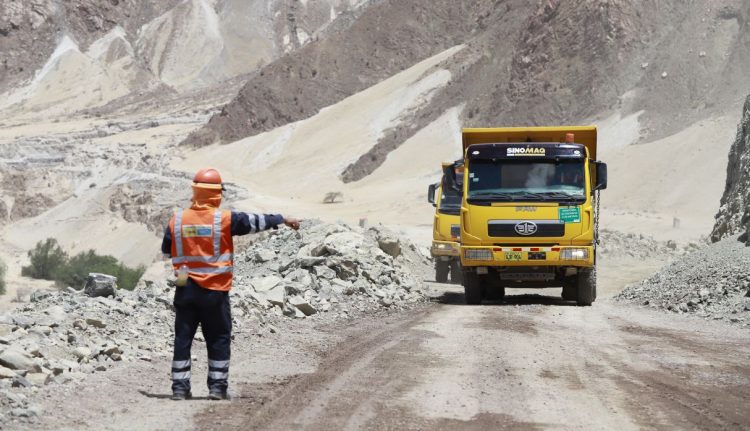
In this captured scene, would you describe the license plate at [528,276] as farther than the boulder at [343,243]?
No

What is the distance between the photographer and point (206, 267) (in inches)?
368

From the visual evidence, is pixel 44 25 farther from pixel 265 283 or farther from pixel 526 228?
pixel 265 283

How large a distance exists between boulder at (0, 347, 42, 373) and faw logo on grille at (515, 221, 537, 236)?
36.5 ft

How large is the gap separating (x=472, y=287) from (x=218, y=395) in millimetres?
11870

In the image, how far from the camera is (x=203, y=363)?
11.7 m

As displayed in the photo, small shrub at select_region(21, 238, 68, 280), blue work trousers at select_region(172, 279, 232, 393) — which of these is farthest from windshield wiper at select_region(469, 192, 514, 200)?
small shrub at select_region(21, 238, 68, 280)

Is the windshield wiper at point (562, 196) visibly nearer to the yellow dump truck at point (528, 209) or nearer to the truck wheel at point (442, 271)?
the yellow dump truck at point (528, 209)

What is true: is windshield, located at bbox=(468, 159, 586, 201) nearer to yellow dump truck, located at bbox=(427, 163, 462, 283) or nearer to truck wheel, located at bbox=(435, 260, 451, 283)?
yellow dump truck, located at bbox=(427, 163, 462, 283)

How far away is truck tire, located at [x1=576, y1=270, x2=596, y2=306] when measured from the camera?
68.1ft

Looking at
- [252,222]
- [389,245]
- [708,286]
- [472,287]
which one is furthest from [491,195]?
[252,222]

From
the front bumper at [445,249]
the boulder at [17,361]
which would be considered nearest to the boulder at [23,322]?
the boulder at [17,361]

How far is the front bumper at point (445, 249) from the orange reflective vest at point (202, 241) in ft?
57.5

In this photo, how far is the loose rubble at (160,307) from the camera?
395 inches

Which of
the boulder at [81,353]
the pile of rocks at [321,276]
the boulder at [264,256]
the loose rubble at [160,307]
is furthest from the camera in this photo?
the boulder at [264,256]
